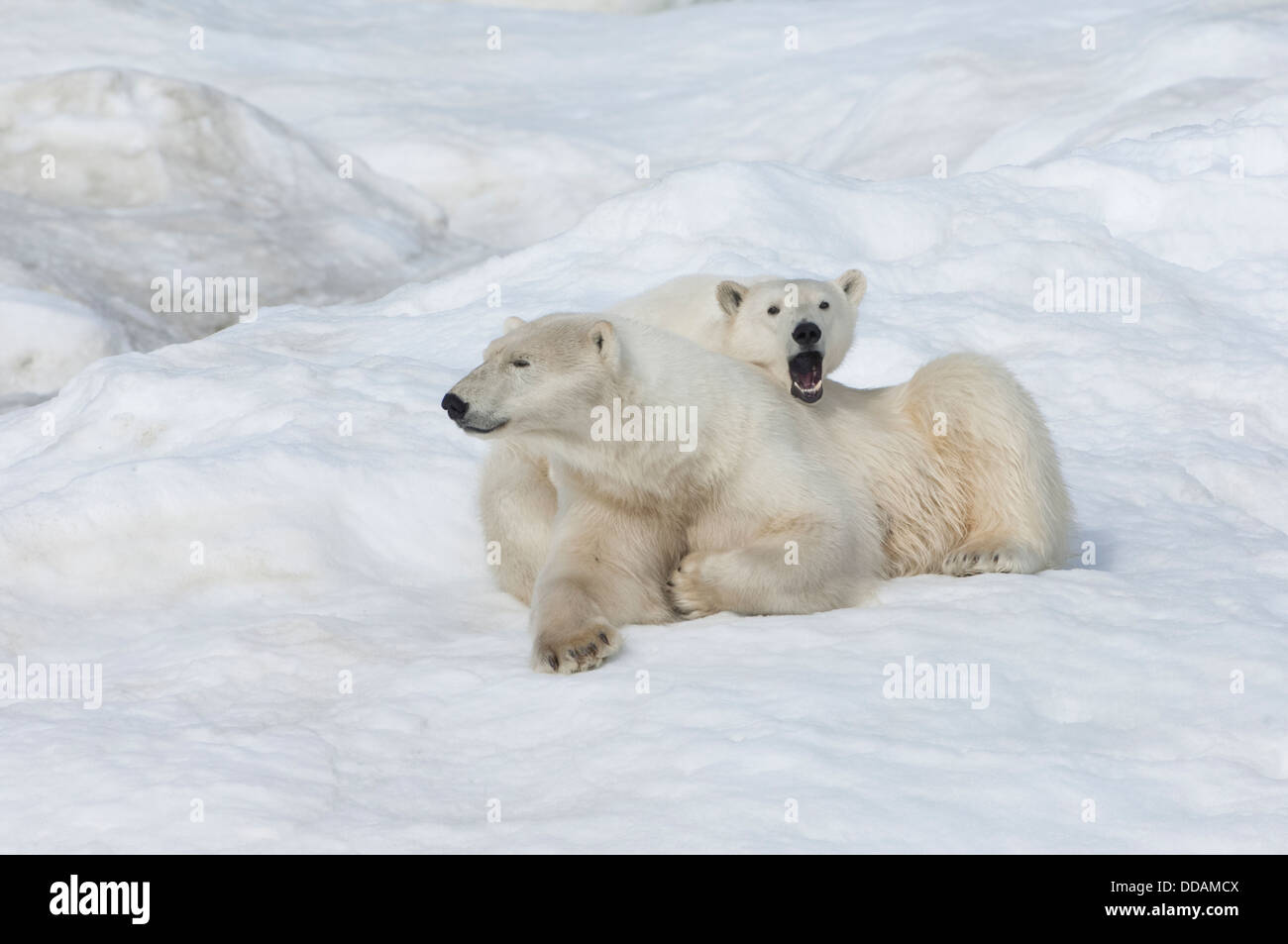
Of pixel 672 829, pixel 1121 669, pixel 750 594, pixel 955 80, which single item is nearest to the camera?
pixel 672 829

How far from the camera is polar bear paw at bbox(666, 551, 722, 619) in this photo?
14.5 feet

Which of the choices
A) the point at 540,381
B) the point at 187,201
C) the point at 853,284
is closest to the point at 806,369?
the point at 853,284

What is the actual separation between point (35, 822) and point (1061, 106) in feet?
33.5

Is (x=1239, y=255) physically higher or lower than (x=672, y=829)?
higher

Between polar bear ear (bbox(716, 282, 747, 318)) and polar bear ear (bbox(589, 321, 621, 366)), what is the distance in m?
1.23

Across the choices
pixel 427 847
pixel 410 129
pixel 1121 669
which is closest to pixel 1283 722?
pixel 1121 669

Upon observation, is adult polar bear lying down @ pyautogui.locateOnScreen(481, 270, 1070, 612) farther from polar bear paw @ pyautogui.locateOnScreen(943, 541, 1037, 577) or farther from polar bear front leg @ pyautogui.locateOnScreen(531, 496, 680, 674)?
polar bear front leg @ pyautogui.locateOnScreen(531, 496, 680, 674)

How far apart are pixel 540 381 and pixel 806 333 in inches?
51.1

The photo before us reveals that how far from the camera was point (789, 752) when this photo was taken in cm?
330

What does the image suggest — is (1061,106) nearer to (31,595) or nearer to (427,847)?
(31,595)

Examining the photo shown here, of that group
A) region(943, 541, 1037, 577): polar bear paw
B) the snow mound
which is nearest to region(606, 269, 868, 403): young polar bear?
region(943, 541, 1037, 577): polar bear paw

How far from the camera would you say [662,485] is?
4.39 m

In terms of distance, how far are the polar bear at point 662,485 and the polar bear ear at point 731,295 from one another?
86 centimetres

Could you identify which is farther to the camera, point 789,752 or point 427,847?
point 789,752
